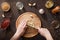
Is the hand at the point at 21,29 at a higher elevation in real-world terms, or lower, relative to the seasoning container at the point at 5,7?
lower

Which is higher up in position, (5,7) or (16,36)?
(5,7)

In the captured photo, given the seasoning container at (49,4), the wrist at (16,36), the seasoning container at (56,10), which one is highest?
the seasoning container at (49,4)

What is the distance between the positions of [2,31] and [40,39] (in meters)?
0.22

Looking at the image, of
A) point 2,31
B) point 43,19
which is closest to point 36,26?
point 43,19

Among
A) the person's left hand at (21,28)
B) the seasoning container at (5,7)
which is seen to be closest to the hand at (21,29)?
the person's left hand at (21,28)

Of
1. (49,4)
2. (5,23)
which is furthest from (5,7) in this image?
(49,4)

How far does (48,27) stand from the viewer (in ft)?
4.00

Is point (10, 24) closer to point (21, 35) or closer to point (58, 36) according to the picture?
point (21, 35)

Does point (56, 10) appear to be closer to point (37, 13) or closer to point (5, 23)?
point (37, 13)

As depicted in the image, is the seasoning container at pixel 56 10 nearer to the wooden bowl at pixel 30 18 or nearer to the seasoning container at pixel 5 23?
the wooden bowl at pixel 30 18

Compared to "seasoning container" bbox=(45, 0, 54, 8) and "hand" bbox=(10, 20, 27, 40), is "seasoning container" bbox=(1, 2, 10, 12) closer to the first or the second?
"hand" bbox=(10, 20, 27, 40)

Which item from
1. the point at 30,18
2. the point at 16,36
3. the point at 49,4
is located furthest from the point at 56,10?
the point at 16,36

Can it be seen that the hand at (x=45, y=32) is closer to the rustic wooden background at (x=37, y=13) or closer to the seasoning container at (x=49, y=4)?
the rustic wooden background at (x=37, y=13)

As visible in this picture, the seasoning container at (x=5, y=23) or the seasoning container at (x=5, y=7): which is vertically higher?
the seasoning container at (x=5, y=7)
